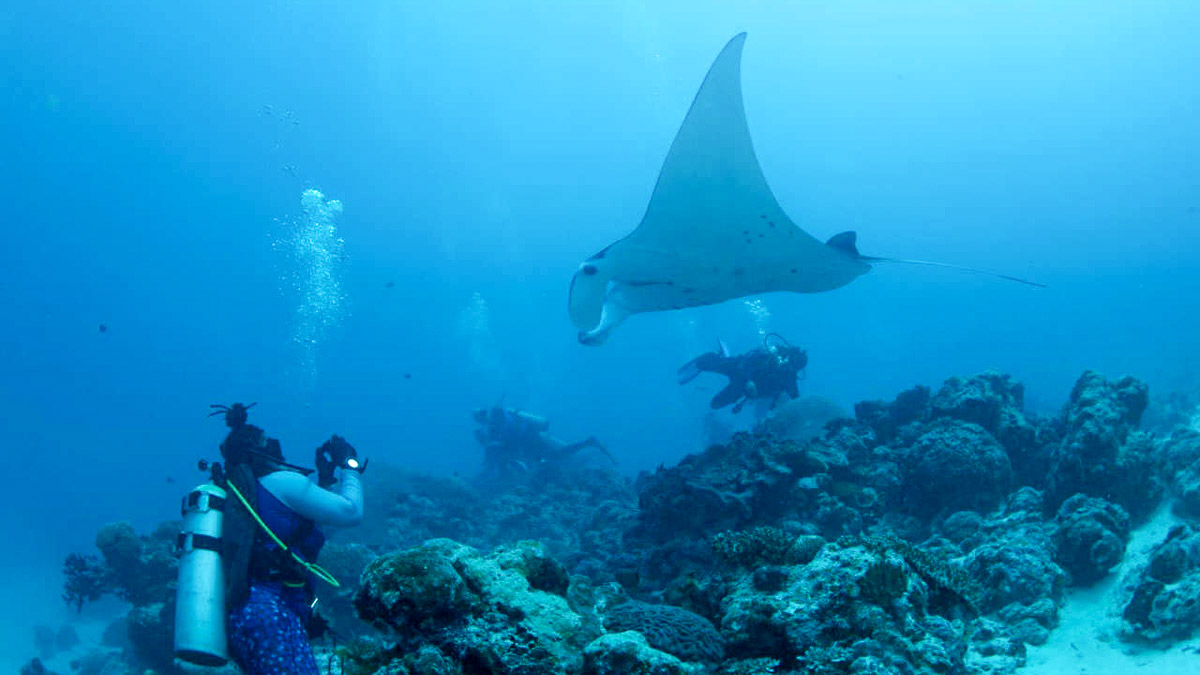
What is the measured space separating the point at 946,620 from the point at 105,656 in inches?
717

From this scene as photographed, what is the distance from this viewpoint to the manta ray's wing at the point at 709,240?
6.01 meters

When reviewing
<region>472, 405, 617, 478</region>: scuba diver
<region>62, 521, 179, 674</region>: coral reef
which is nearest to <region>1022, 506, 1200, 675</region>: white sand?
<region>62, 521, 179, 674</region>: coral reef

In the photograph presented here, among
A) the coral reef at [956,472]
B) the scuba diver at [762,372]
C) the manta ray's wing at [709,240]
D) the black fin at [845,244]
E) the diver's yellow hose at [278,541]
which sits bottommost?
the diver's yellow hose at [278,541]

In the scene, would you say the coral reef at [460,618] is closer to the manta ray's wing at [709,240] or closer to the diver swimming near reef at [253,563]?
the diver swimming near reef at [253,563]

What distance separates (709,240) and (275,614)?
16.2 ft

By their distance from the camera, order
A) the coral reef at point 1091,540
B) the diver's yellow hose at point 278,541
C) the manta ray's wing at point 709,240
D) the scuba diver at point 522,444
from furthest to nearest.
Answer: the scuba diver at point 522,444 < the manta ray's wing at point 709,240 < the coral reef at point 1091,540 < the diver's yellow hose at point 278,541

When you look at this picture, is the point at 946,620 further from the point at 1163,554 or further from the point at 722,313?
the point at 722,313

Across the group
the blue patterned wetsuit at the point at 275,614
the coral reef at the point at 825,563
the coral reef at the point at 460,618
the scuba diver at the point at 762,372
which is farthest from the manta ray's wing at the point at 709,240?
the scuba diver at the point at 762,372

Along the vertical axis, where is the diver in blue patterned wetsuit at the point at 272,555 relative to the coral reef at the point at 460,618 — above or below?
above

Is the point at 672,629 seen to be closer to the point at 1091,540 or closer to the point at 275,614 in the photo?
the point at 275,614

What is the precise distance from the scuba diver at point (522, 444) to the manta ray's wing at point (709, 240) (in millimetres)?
11472

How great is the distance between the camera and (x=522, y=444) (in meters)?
18.5

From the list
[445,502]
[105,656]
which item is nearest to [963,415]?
[445,502]

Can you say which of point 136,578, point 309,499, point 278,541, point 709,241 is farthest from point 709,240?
point 136,578
